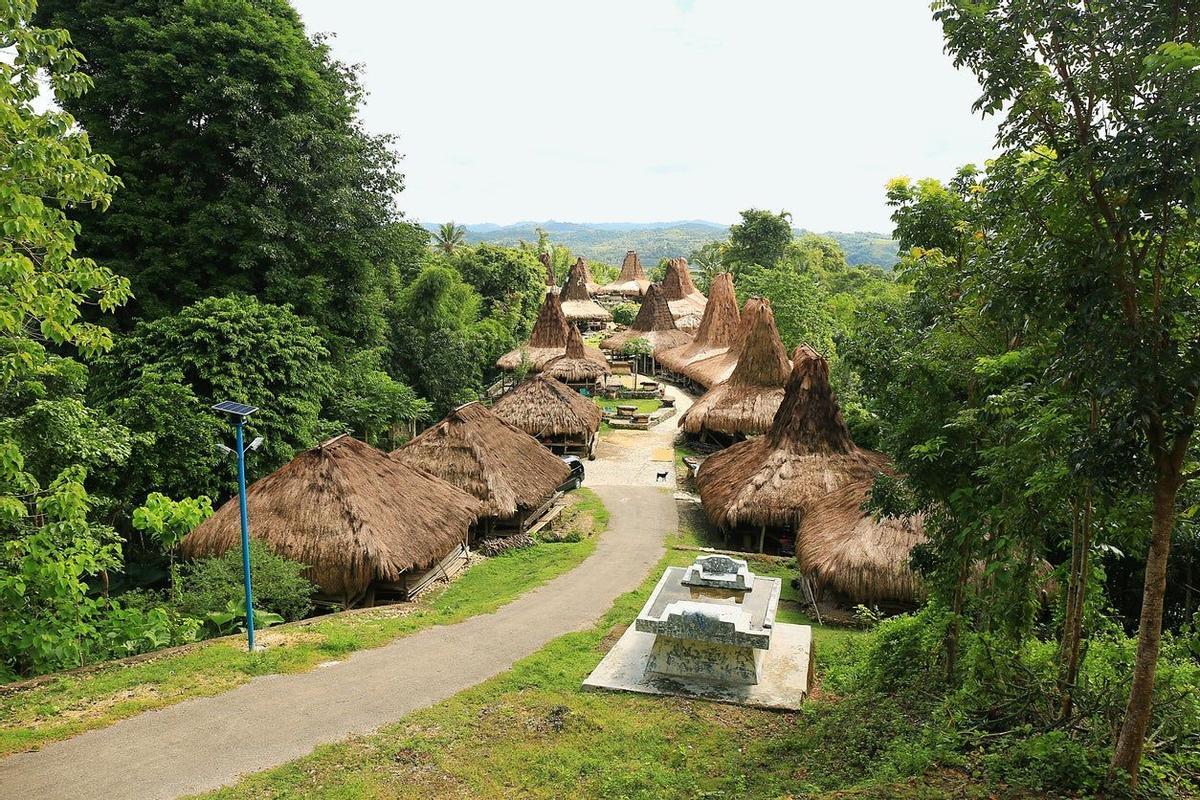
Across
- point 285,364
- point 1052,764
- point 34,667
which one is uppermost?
point 285,364

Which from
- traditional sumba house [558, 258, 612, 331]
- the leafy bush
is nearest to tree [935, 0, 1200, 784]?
the leafy bush

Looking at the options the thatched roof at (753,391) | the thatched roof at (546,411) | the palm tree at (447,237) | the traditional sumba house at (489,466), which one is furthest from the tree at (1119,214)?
the palm tree at (447,237)

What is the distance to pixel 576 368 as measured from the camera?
122ft

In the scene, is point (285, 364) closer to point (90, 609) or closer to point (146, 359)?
point (146, 359)

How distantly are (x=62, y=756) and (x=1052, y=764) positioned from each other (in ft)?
29.9

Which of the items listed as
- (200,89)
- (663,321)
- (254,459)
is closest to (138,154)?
(200,89)

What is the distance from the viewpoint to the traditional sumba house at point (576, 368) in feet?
121

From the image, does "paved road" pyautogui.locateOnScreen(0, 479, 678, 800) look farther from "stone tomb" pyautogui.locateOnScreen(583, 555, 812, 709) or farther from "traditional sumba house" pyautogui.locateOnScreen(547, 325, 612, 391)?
"traditional sumba house" pyautogui.locateOnScreen(547, 325, 612, 391)

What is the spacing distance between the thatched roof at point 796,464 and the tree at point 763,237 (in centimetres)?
3161

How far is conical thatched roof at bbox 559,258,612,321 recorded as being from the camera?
194 feet

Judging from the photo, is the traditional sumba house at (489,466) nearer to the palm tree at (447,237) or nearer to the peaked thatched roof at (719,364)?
the peaked thatched roof at (719,364)

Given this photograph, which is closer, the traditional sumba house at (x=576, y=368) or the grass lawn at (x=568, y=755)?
the grass lawn at (x=568, y=755)

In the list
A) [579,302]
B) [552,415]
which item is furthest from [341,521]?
[579,302]

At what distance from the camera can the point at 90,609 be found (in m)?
9.96
